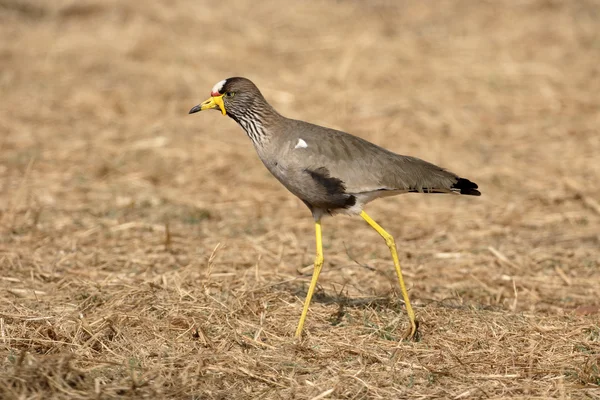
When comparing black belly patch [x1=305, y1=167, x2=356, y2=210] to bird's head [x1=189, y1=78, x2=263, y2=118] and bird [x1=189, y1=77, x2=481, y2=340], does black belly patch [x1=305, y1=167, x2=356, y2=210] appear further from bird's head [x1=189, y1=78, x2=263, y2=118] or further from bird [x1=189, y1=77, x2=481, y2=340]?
bird's head [x1=189, y1=78, x2=263, y2=118]

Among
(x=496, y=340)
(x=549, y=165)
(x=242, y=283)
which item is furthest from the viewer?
(x=549, y=165)

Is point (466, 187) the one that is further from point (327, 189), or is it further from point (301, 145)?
point (301, 145)

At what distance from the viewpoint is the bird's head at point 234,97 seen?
608 cm

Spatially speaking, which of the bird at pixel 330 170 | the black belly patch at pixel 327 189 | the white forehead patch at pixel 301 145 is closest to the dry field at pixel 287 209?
the bird at pixel 330 170

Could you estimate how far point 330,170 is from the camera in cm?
567

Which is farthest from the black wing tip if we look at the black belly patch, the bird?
the black belly patch

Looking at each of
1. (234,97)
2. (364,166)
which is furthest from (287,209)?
(364,166)

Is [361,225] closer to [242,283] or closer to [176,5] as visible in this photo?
[242,283]

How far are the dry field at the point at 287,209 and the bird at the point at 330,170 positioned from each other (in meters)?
0.60

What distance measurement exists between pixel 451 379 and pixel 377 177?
1431 mm

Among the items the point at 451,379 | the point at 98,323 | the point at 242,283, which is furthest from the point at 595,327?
the point at 98,323

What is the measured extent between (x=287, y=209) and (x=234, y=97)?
279 centimetres

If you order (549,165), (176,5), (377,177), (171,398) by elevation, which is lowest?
(171,398)

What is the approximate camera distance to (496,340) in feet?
17.9
